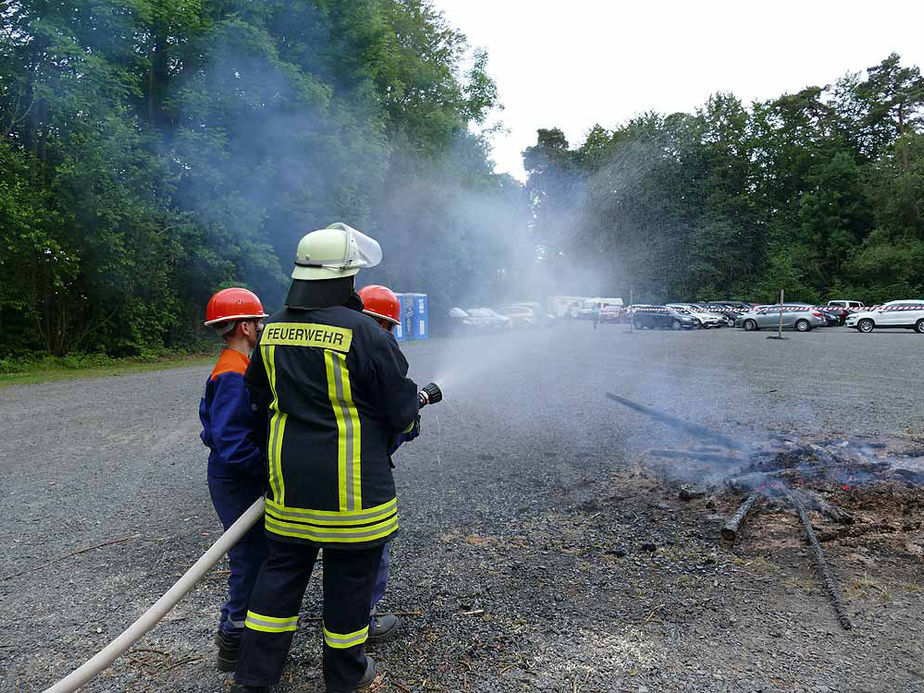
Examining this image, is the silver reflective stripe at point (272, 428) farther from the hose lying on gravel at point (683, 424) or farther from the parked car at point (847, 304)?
the parked car at point (847, 304)

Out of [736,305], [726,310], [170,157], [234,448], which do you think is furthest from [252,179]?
[736,305]

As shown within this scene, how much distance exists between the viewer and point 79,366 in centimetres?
1502

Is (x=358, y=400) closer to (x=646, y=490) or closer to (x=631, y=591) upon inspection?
(x=631, y=591)

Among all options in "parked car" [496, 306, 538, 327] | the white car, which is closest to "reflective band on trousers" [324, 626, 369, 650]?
"parked car" [496, 306, 538, 327]

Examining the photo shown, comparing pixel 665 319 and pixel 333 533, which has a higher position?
pixel 665 319

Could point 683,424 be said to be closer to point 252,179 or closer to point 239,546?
point 239,546

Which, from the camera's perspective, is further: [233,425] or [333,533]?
[233,425]

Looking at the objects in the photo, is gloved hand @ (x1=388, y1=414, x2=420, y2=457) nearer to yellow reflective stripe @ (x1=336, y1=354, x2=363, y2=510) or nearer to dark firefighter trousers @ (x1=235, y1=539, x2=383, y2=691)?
yellow reflective stripe @ (x1=336, y1=354, x2=363, y2=510)

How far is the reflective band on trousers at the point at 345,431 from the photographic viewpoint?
2.16 meters

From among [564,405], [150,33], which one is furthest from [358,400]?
[150,33]

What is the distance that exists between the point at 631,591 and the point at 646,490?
5.64 ft

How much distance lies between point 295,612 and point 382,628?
27.9 inches

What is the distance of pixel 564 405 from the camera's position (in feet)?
29.7


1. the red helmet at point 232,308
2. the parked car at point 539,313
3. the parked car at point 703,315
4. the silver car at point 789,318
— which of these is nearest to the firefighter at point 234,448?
the red helmet at point 232,308
